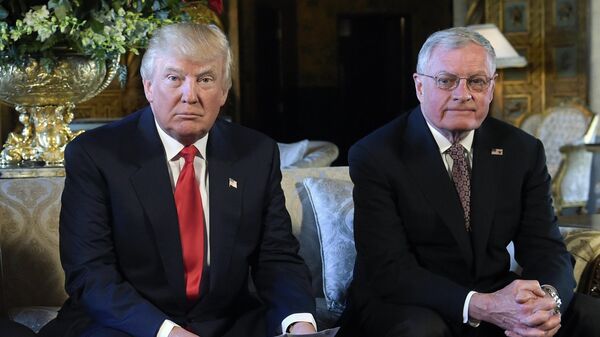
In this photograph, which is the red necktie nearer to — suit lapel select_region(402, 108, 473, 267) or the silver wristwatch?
suit lapel select_region(402, 108, 473, 267)

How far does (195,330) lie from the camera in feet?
8.24

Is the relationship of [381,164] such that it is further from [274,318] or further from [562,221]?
[562,221]

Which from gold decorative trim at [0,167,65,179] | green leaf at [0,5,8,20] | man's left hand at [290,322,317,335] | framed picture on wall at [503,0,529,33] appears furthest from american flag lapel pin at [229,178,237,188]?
framed picture on wall at [503,0,529,33]

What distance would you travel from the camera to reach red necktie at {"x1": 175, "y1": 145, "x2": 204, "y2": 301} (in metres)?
2.52

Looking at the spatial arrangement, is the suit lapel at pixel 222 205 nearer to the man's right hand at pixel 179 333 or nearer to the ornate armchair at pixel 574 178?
the man's right hand at pixel 179 333

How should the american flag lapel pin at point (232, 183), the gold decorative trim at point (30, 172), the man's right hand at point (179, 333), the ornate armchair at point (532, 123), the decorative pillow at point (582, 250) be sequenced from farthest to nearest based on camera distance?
the ornate armchair at point (532, 123) < the gold decorative trim at point (30, 172) < the decorative pillow at point (582, 250) < the american flag lapel pin at point (232, 183) < the man's right hand at point (179, 333)

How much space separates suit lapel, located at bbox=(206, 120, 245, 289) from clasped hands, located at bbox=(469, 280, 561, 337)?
667 millimetres

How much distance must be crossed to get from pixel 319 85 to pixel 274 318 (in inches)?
471

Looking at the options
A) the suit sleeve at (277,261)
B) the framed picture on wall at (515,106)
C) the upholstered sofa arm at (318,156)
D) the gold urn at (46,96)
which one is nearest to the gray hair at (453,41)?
the suit sleeve at (277,261)

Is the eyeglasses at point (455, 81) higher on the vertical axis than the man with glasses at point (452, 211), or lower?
higher

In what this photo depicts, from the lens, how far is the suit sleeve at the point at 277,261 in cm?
256

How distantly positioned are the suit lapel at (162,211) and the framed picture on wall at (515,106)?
25.6 ft

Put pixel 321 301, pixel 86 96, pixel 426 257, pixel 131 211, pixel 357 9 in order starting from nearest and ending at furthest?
pixel 131 211 → pixel 426 257 → pixel 321 301 → pixel 86 96 → pixel 357 9

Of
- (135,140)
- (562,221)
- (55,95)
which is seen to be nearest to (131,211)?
(135,140)
